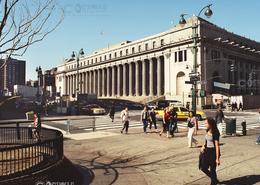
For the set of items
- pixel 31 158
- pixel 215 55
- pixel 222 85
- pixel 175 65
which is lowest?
pixel 31 158

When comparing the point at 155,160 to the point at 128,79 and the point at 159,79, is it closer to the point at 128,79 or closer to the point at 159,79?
the point at 159,79

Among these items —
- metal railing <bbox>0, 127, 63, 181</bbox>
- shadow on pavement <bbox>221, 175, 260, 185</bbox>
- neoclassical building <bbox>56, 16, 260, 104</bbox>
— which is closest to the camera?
metal railing <bbox>0, 127, 63, 181</bbox>

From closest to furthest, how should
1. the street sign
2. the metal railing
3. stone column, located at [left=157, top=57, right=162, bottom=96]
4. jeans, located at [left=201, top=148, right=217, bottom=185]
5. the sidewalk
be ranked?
the metal railing < jeans, located at [left=201, top=148, right=217, bottom=185] < the sidewalk < the street sign < stone column, located at [left=157, top=57, right=162, bottom=96]

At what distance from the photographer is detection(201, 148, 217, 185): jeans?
8.34m

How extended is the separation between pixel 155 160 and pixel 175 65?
67753mm

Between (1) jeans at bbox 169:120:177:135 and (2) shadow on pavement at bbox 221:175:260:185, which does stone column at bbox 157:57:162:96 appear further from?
(2) shadow on pavement at bbox 221:175:260:185

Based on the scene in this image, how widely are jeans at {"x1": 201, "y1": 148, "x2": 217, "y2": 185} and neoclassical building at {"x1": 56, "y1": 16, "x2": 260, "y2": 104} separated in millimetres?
49769

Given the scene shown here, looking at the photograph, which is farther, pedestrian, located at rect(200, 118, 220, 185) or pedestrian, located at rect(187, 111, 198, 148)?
pedestrian, located at rect(187, 111, 198, 148)

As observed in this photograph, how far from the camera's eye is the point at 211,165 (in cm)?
836

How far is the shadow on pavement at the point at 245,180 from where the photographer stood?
9039 mm

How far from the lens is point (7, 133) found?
13.8 m

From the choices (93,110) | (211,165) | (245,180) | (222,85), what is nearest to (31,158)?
(211,165)

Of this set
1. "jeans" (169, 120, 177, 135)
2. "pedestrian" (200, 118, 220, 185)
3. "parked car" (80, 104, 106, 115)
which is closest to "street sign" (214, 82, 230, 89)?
"parked car" (80, 104, 106, 115)

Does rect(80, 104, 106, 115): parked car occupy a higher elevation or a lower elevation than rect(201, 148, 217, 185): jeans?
higher
